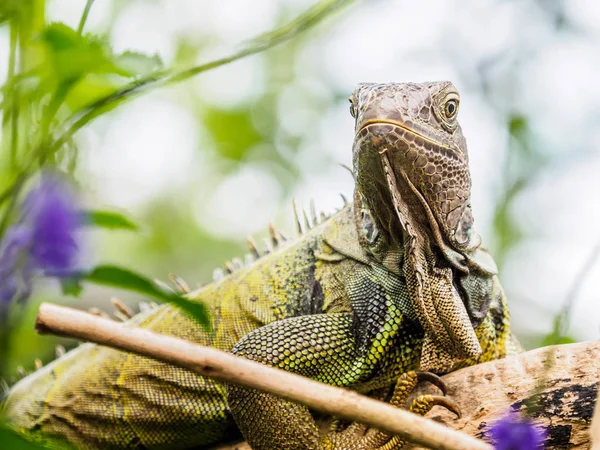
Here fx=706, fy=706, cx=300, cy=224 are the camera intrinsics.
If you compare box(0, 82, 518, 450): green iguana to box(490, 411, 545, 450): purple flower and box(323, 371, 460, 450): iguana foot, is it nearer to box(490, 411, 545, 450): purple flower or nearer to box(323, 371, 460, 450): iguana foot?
box(323, 371, 460, 450): iguana foot

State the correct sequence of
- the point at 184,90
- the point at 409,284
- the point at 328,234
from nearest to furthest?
the point at 409,284 < the point at 328,234 < the point at 184,90

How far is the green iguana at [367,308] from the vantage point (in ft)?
12.3

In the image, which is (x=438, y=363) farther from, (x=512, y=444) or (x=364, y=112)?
(x=512, y=444)

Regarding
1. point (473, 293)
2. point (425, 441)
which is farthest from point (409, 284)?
point (425, 441)

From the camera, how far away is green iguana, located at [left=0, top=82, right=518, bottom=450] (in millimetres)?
3750

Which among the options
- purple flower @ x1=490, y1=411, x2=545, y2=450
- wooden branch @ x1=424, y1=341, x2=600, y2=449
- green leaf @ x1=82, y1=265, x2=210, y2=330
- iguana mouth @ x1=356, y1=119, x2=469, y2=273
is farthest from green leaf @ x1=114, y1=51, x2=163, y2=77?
wooden branch @ x1=424, y1=341, x2=600, y2=449

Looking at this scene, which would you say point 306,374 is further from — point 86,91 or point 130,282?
point 130,282

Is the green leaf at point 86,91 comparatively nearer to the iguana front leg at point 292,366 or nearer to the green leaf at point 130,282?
the green leaf at point 130,282

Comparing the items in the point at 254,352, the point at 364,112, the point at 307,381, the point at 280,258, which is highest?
the point at 364,112

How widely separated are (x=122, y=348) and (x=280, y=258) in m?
3.18

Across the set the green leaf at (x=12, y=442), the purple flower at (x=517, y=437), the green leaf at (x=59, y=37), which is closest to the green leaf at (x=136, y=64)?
the green leaf at (x=59, y=37)

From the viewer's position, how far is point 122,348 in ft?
5.58

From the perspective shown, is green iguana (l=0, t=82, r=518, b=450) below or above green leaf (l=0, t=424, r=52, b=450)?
above

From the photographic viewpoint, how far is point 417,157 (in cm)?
370
